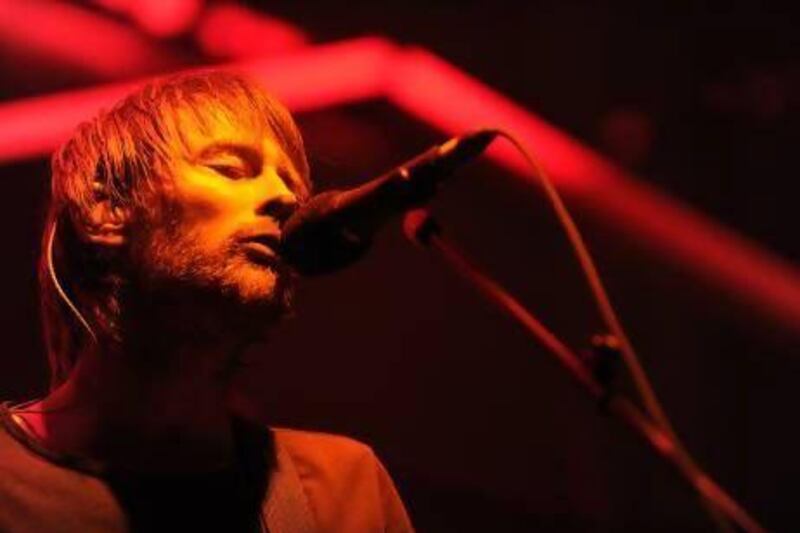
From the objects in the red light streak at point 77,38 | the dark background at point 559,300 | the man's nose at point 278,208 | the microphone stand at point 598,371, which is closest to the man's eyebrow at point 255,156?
the man's nose at point 278,208

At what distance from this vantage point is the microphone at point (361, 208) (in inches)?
42.0

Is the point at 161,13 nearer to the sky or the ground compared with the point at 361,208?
nearer to the sky

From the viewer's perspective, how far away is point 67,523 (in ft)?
4.47

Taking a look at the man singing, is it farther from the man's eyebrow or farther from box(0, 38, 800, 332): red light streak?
box(0, 38, 800, 332): red light streak

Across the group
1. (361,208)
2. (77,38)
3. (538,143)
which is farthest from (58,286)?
(538,143)

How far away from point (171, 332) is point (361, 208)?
565 millimetres

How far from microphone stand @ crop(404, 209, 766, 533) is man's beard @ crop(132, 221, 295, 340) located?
0.97ft

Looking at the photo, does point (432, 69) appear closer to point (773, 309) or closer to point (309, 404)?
point (309, 404)

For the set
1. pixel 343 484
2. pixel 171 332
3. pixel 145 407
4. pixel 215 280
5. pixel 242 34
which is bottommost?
pixel 343 484

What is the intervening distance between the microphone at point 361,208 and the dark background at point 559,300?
142 cm

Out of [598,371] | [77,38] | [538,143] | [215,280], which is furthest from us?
[538,143]

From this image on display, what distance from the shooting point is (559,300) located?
2920 millimetres

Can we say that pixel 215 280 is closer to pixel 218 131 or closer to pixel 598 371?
pixel 218 131

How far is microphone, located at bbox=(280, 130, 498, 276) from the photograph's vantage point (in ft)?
3.50
